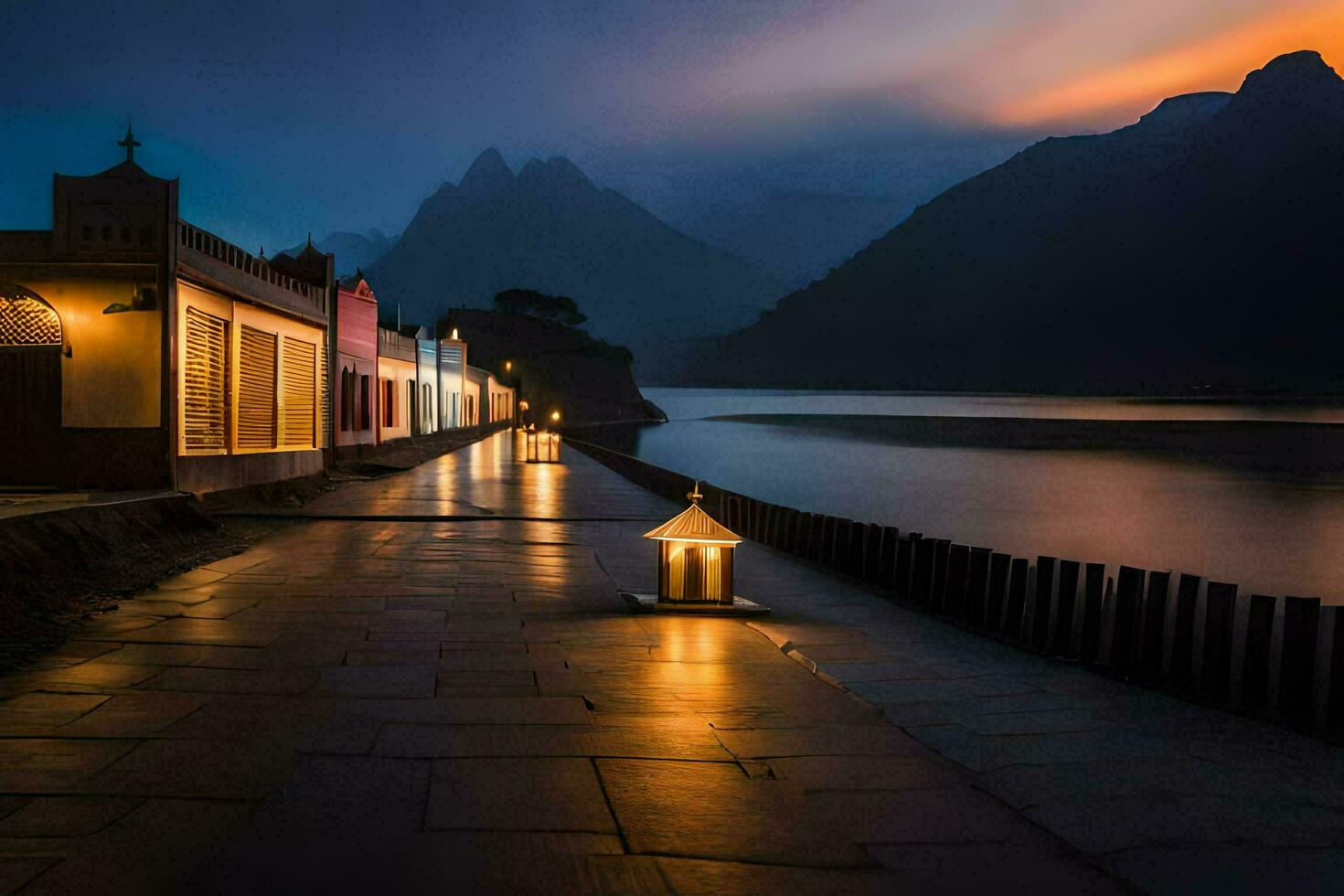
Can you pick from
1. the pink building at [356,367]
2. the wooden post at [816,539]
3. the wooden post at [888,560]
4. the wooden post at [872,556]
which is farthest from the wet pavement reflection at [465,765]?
the pink building at [356,367]

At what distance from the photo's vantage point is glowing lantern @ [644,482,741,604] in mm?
9680

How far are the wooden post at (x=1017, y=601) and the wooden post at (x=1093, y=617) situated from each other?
3.03 feet

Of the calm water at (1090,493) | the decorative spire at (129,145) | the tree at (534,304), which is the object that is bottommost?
the calm water at (1090,493)

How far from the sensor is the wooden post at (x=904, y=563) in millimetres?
12109

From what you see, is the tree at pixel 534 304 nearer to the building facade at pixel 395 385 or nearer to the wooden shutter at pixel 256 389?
the building facade at pixel 395 385

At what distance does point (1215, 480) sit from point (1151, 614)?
7711 centimetres

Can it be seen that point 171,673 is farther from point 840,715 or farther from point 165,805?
point 840,715


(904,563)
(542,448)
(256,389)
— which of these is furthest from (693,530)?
(542,448)

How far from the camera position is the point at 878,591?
12.6 m

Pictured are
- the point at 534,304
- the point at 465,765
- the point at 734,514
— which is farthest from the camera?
the point at 534,304

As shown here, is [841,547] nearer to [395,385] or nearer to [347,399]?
[347,399]

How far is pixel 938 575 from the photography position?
1146 cm

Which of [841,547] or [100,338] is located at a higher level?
[100,338]

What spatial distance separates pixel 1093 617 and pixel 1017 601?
3.77 feet
